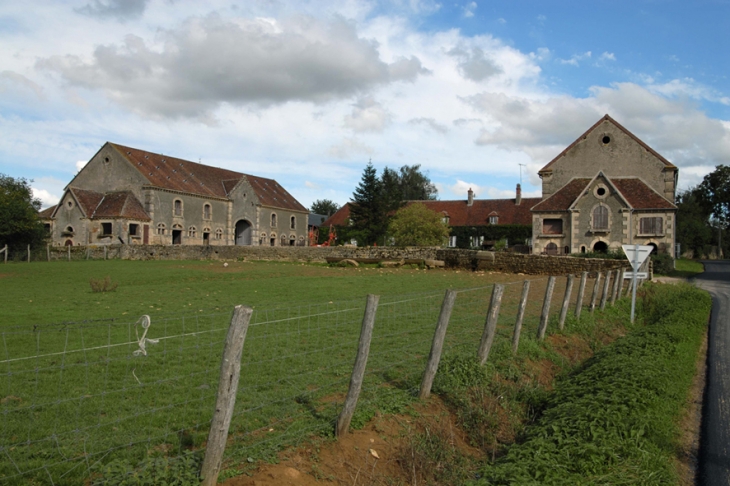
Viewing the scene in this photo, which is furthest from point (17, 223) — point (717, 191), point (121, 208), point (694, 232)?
point (694, 232)

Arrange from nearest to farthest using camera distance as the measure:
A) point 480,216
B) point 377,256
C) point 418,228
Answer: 1. point 377,256
2. point 418,228
3. point 480,216

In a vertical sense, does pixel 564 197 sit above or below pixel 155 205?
above

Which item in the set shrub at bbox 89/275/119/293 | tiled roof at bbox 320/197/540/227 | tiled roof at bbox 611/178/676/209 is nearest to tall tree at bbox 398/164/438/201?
tiled roof at bbox 320/197/540/227

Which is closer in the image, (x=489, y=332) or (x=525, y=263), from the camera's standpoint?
(x=489, y=332)

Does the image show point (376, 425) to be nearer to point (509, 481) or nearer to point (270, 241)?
point (509, 481)

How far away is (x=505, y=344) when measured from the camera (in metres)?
9.33

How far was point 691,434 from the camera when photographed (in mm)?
6645

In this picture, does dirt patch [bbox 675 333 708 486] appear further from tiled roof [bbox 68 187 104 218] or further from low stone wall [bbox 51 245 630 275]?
tiled roof [bbox 68 187 104 218]

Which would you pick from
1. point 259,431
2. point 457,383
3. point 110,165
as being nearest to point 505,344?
point 457,383

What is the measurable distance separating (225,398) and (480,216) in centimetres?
6051

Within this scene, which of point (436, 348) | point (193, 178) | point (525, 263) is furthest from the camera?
point (193, 178)

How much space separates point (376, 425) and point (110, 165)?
51.8 meters

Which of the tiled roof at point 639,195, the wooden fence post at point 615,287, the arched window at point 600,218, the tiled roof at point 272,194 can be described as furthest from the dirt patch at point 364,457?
the tiled roof at point 272,194

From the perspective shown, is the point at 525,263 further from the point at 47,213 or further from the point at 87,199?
the point at 47,213
